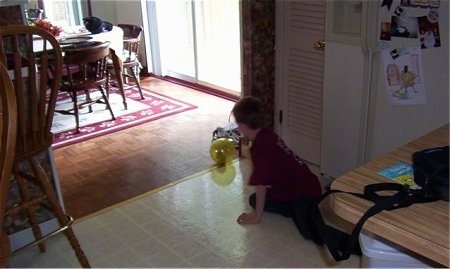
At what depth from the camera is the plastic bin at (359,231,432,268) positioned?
1109mm

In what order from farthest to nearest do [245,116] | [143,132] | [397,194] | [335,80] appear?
[143,132], [335,80], [245,116], [397,194]

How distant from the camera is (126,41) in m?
4.85

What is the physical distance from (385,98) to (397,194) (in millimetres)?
1617

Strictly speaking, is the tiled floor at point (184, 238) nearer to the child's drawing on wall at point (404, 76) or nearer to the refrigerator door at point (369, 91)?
the refrigerator door at point (369, 91)

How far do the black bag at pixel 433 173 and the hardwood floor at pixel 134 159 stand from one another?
212 cm

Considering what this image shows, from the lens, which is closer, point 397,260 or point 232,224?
point 397,260

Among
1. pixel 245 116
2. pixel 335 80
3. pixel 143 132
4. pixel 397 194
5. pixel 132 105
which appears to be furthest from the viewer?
pixel 132 105

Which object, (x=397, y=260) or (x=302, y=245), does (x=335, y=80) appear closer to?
(x=302, y=245)

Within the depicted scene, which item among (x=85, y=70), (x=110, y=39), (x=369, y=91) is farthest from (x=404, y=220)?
(x=110, y=39)

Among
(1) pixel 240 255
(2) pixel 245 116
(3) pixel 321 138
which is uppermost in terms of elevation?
(2) pixel 245 116

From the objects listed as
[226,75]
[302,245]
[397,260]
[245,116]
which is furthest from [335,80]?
[226,75]

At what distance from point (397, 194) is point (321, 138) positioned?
1977 mm

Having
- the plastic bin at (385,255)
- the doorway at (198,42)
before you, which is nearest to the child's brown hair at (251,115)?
the plastic bin at (385,255)

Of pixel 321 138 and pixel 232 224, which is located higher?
pixel 321 138
